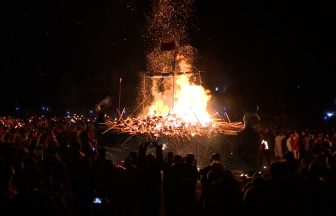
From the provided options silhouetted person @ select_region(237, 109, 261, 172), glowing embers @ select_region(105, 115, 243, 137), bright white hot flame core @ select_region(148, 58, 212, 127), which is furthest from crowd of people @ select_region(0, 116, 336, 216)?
bright white hot flame core @ select_region(148, 58, 212, 127)

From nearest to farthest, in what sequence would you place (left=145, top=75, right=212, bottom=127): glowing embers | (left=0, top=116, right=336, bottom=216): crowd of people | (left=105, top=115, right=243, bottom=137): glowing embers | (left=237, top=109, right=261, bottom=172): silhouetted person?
(left=0, top=116, right=336, bottom=216): crowd of people → (left=105, top=115, right=243, bottom=137): glowing embers → (left=237, top=109, right=261, bottom=172): silhouetted person → (left=145, top=75, right=212, bottom=127): glowing embers

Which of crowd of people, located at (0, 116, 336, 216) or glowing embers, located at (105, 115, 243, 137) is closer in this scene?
crowd of people, located at (0, 116, 336, 216)

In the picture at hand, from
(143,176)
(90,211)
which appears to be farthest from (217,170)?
(90,211)

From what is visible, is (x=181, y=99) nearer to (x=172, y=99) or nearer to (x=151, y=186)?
(x=172, y=99)

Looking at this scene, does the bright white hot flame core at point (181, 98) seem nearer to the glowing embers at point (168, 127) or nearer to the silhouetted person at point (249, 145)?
the silhouetted person at point (249, 145)

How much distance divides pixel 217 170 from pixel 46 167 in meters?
3.09

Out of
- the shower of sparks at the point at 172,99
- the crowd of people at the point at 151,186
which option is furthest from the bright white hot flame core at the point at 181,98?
the crowd of people at the point at 151,186

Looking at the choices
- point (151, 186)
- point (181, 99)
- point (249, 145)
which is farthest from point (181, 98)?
point (151, 186)

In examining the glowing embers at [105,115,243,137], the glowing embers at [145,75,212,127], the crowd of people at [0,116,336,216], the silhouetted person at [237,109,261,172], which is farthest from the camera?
the glowing embers at [145,75,212,127]

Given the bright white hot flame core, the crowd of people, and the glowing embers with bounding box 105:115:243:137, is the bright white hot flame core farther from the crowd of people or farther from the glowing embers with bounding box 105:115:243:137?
the crowd of people

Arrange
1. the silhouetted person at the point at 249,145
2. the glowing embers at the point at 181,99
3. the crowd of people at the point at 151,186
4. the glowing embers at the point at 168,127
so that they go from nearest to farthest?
the crowd of people at the point at 151,186 → the glowing embers at the point at 168,127 → the silhouetted person at the point at 249,145 → the glowing embers at the point at 181,99

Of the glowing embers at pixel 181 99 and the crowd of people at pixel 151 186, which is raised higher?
the glowing embers at pixel 181 99

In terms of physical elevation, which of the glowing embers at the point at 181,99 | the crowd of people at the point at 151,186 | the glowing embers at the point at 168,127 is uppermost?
the glowing embers at the point at 181,99

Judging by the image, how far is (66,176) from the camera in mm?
7465
